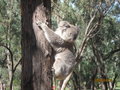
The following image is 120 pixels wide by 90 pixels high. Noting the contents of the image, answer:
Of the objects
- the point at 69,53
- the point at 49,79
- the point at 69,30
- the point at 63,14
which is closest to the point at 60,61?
the point at 69,53

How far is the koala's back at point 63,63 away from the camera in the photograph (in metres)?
4.82

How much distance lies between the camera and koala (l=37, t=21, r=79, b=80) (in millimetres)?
4785

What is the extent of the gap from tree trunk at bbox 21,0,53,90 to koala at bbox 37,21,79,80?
589 millimetres

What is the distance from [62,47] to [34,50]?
4.73 ft

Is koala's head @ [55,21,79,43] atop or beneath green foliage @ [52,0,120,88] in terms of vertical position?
beneath

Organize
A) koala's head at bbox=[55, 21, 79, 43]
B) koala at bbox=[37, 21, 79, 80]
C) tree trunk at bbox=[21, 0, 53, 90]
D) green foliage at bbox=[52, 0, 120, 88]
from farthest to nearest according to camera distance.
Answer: green foliage at bbox=[52, 0, 120, 88], koala's head at bbox=[55, 21, 79, 43], koala at bbox=[37, 21, 79, 80], tree trunk at bbox=[21, 0, 53, 90]

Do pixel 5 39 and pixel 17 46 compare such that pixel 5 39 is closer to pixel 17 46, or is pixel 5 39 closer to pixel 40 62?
pixel 17 46

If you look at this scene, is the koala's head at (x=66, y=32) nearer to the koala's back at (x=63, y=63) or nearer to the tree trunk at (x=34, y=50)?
the koala's back at (x=63, y=63)

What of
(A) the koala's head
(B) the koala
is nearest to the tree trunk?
(B) the koala

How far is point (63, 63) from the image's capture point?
5004 millimetres

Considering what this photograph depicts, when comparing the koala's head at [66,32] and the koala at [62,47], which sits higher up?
the koala's head at [66,32]

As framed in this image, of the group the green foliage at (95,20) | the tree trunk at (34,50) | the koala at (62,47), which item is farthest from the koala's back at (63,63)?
the green foliage at (95,20)

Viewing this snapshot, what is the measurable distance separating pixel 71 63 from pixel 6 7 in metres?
14.1

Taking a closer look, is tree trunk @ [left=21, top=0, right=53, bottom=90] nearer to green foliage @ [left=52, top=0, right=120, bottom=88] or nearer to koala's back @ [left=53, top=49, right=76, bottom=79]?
koala's back @ [left=53, top=49, right=76, bottom=79]
